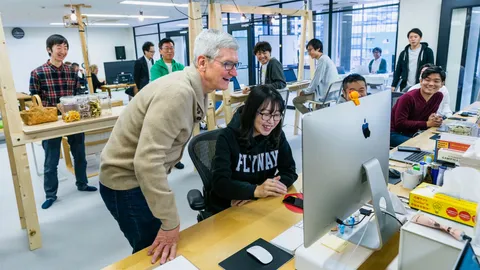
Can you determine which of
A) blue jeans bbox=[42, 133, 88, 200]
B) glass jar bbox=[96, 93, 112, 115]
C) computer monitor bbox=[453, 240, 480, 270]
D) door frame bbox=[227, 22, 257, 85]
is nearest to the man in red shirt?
computer monitor bbox=[453, 240, 480, 270]

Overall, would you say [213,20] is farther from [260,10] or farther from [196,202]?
[196,202]

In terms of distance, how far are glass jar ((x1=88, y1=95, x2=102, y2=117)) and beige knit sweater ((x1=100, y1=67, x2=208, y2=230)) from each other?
63.5 inches

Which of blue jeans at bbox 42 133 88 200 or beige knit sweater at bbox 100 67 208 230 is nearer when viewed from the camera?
beige knit sweater at bbox 100 67 208 230

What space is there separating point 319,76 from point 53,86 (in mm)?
3235

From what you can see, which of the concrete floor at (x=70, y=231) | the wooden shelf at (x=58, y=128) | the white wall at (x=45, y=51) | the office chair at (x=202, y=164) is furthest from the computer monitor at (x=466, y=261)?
the white wall at (x=45, y=51)

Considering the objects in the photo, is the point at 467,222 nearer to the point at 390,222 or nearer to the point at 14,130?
the point at 390,222

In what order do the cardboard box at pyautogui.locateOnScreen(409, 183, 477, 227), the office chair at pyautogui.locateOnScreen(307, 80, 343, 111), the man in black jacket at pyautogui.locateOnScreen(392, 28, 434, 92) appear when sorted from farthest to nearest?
the man in black jacket at pyautogui.locateOnScreen(392, 28, 434, 92), the office chair at pyautogui.locateOnScreen(307, 80, 343, 111), the cardboard box at pyautogui.locateOnScreen(409, 183, 477, 227)

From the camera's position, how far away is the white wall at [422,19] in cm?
524

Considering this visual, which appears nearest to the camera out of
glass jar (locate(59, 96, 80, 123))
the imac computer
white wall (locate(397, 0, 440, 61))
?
the imac computer

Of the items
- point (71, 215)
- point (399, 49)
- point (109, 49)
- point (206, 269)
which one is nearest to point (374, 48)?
point (399, 49)

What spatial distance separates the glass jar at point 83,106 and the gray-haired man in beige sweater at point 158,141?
4.95 ft

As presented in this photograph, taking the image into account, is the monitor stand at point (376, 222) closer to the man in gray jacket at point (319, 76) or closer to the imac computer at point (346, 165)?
the imac computer at point (346, 165)

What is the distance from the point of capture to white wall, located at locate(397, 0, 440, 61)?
5242 millimetres

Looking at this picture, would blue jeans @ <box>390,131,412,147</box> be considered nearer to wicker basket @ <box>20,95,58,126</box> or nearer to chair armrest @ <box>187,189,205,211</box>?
chair armrest @ <box>187,189,205,211</box>
